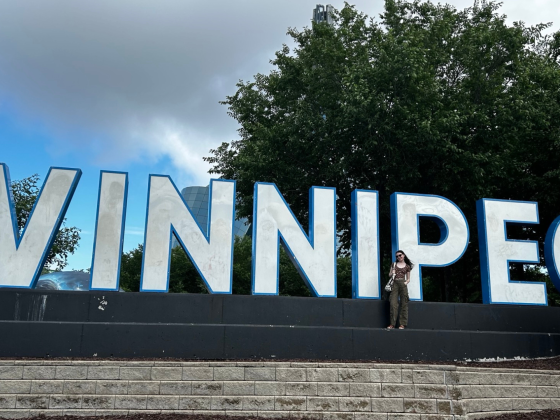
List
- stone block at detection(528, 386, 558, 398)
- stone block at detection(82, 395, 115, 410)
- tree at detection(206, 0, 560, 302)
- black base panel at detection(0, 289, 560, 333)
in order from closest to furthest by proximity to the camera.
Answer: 1. stone block at detection(82, 395, 115, 410)
2. stone block at detection(528, 386, 558, 398)
3. black base panel at detection(0, 289, 560, 333)
4. tree at detection(206, 0, 560, 302)

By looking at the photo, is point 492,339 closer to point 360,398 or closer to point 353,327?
point 353,327

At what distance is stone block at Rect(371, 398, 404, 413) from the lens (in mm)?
8719

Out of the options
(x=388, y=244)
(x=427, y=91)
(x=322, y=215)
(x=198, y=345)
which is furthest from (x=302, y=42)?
(x=198, y=345)

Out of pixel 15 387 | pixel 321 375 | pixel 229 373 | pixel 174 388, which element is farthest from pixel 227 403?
pixel 15 387

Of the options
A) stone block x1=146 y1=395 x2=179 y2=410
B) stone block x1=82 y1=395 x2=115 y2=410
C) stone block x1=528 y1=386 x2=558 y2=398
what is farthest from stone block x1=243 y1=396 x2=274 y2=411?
stone block x1=528 y1=386 x2=558 y2=398

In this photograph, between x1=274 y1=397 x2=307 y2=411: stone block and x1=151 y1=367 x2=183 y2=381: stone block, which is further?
x1=151 y1=367 x2=183 y2=381: stone block

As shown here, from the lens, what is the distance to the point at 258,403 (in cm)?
858

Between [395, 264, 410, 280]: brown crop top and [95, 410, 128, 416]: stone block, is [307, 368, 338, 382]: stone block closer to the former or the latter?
[95, 410, 128, 416]: stone block

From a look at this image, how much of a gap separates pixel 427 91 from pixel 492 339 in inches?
392

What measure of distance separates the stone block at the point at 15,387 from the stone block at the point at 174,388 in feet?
6.91

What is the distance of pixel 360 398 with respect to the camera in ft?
28.8

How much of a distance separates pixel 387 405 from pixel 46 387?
5.58 metres

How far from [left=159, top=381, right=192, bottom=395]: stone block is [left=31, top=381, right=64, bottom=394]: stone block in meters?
1.60

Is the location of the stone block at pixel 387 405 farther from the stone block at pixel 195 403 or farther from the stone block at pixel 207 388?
the stone block at pixel 195 403
